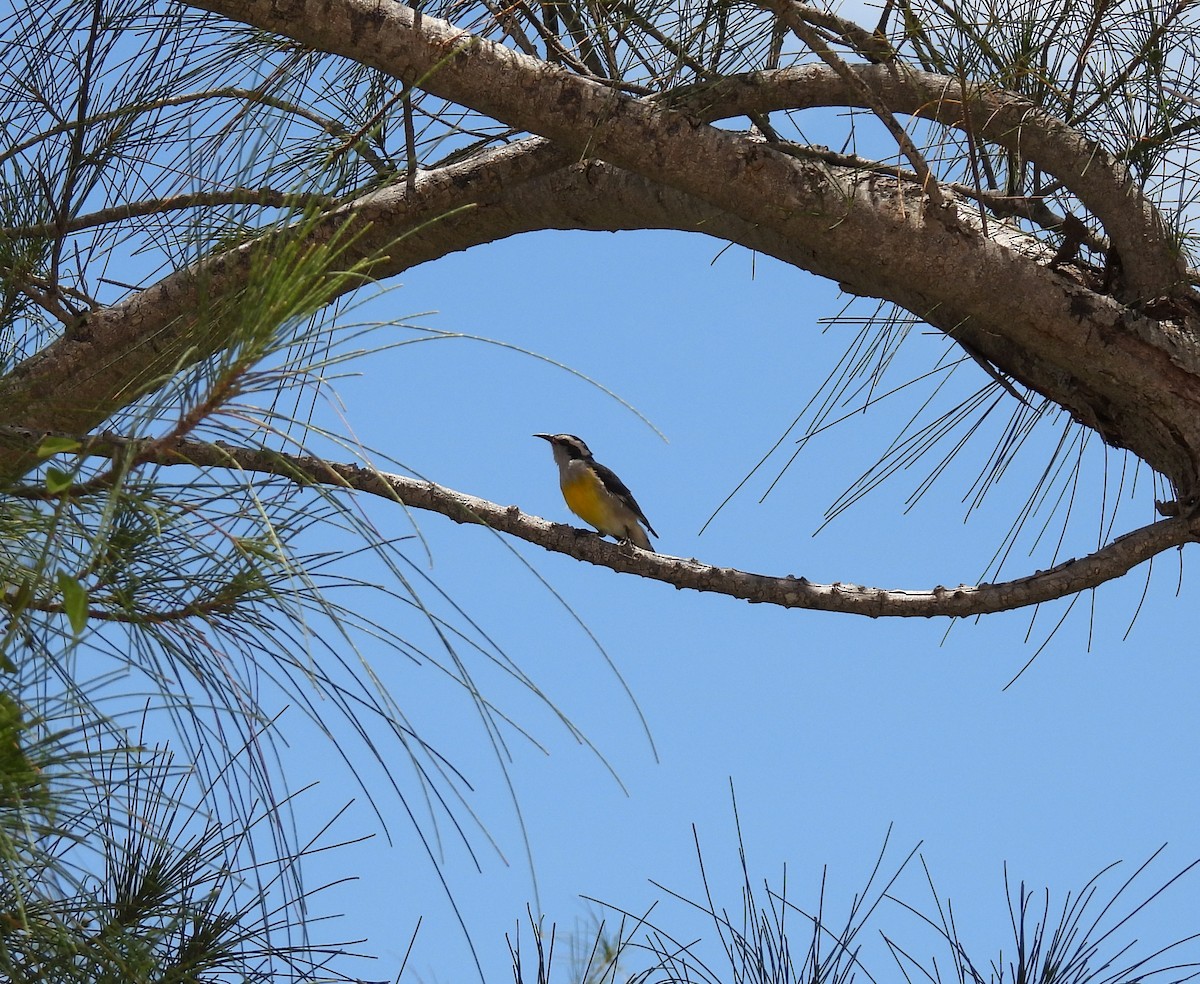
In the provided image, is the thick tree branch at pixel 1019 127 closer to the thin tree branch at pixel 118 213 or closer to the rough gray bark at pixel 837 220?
the rough gray bark at pixel 837 220

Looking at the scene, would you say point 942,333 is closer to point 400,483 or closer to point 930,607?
point 930,607

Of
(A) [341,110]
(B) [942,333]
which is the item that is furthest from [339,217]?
(B) [942,333]

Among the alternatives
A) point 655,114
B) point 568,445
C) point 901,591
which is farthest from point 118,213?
point 568,445

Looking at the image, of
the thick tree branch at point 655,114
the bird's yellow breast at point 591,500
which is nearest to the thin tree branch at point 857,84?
the thick tree branch at point 655,114

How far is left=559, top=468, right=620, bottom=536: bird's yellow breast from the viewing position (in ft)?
16.8

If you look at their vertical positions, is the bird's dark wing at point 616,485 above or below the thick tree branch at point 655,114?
above

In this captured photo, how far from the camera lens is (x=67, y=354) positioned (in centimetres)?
242

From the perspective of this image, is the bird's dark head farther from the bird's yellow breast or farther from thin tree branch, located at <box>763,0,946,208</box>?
thin tree branch, located at <box>763,0,946,208</box>

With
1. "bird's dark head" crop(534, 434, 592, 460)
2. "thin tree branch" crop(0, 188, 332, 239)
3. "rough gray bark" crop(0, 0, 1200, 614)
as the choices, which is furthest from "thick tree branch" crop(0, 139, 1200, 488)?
"bird's dark head" crop(534, 434, 592, 460)

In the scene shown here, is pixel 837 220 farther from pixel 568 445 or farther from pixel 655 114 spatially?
pixel 568 445

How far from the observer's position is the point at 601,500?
513 cm

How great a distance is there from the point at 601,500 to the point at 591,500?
0.13ft

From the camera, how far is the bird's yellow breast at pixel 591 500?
5.13 metres

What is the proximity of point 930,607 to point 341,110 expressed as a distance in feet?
4.71
